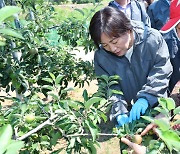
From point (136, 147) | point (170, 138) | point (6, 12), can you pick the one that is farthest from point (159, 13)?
point (6, 12)

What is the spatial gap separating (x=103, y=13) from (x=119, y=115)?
0.45m

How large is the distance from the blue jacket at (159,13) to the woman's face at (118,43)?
0.79 meters

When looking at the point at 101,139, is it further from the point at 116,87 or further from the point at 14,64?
the point at 116,87

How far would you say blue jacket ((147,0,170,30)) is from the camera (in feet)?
7.02

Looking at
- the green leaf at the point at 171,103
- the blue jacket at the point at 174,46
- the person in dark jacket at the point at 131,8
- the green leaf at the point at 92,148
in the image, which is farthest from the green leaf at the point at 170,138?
the person in dark jacket at the point at 131,8

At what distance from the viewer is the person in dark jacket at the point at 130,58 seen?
1.38 metres

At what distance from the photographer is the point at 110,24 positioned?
1344 millimetres

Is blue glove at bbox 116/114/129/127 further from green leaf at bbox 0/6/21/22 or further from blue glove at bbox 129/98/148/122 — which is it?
green leaf at bbox 0/6/21/22

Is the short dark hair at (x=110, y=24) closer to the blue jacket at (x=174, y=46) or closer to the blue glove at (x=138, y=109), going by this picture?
the blue glove at (x=138, y=109)

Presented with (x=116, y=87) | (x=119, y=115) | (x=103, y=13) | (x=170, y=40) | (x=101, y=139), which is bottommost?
(x=101, y=139)

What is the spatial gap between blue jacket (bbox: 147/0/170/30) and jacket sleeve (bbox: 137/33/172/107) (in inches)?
27.7

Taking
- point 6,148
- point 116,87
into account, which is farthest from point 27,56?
point 6,148

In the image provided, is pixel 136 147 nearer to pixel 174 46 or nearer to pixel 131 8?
pixel 174 46

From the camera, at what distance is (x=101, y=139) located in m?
2.90
